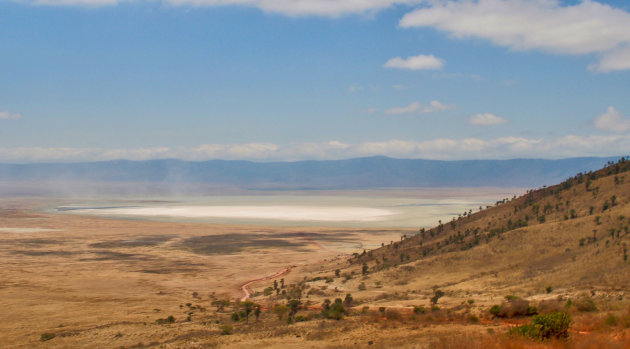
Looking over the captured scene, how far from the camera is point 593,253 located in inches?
1257

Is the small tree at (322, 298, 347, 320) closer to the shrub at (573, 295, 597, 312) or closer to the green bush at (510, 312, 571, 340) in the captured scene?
the green bush at (510, 312, 571, 340)

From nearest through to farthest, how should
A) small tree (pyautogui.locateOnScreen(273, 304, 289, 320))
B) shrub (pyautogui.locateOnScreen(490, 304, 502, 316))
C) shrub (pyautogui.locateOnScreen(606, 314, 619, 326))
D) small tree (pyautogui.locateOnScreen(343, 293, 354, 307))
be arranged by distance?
shrub (pyautogui.locateOnScreen(606, 314, 619, 326)) → shrub (pyautogui.locateOnScreen(490, 304, 502, 316)) → small tree (pyautogui.locateOnScreen(273, 304, 289, 320)) → small tree (pyautogui.locateOnScreen(343, 293, 354, 307))

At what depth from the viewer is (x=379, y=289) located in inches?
1399

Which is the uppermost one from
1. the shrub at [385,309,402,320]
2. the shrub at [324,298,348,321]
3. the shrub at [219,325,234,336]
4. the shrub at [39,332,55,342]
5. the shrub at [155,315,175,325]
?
the shrub at [385,309,402,320]

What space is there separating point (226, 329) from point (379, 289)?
1348 cm

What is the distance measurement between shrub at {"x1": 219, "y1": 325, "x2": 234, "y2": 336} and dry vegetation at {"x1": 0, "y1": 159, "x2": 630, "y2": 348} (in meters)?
0.18

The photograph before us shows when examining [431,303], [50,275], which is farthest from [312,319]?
[50,275]

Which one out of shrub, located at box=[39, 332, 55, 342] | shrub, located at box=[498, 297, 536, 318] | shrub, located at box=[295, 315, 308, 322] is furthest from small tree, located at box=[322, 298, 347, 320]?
shrub, located at box=[39, 332, 55, 342]

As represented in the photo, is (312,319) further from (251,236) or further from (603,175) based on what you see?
(251,236)

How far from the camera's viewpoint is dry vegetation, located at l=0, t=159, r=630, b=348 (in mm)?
21531

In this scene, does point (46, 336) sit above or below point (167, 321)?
below

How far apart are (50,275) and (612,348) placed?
4071cm

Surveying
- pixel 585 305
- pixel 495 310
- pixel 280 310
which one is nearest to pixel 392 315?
pixel 495 310

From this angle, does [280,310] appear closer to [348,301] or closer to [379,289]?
[348,301]
